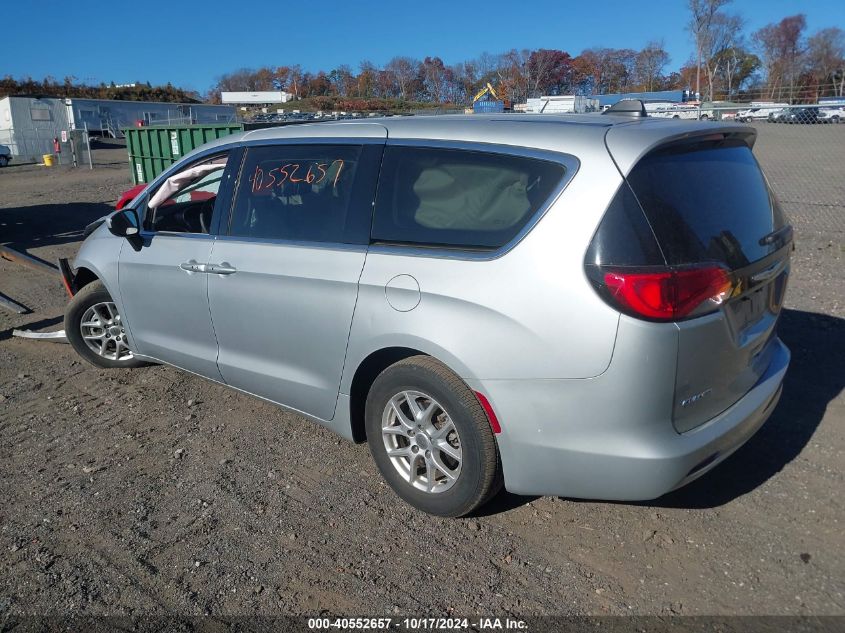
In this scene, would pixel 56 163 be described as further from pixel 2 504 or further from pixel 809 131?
pixel 2 504

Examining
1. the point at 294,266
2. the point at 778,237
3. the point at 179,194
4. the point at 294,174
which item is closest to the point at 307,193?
the point at 294,174

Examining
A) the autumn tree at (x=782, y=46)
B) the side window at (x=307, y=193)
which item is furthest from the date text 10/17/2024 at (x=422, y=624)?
the autumn tree at (x=782, y=46)

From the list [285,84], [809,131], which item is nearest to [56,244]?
[809,131]

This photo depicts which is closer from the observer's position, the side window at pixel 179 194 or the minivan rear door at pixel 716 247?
the minivan rear door at pixel 716 247

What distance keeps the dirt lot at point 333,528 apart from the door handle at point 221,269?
1.05 meters

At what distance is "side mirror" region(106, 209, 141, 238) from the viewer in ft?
15.3

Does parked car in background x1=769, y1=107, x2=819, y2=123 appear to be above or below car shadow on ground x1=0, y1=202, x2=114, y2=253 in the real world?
above

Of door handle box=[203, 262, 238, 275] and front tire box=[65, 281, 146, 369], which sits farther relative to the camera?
front tire box=[65, 281, 146, 369]

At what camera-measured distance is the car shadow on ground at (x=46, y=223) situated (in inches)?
484

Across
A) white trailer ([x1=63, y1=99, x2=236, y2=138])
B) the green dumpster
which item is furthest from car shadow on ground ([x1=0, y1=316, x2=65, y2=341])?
white trailer ([x1=63, y1=99, x2=236, y2=138])

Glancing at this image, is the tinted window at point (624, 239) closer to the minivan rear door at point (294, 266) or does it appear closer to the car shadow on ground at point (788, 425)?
the minivan rear door at point (294, 266)

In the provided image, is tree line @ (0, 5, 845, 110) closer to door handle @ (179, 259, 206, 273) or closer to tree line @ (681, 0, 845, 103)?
tree line @ (681, 0, 845, 103)

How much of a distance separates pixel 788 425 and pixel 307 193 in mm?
3204

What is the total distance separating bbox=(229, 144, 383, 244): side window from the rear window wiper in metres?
1.86
